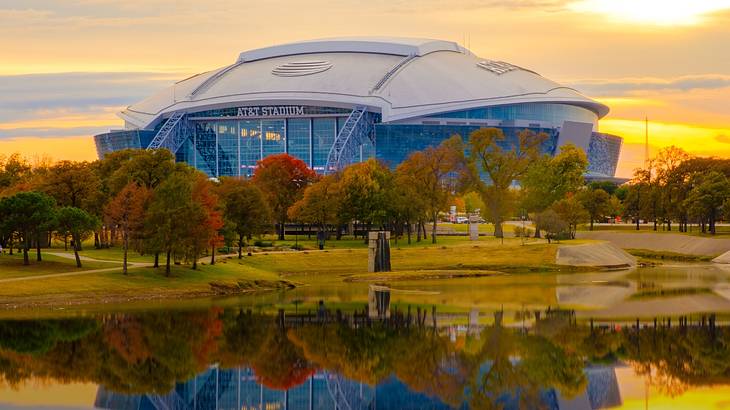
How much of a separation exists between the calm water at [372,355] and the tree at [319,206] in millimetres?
43664

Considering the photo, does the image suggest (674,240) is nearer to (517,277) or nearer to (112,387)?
(517,277)

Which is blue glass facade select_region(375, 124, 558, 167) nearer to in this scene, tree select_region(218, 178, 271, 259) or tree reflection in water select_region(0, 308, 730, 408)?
tree select_region(218, 178, 271, 259)

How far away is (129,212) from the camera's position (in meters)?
77.2

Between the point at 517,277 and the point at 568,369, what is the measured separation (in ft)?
156

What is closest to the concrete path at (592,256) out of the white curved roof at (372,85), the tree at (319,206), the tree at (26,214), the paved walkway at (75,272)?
the tree at (319,206)

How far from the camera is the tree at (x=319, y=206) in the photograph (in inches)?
4481

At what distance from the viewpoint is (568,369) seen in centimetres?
4322

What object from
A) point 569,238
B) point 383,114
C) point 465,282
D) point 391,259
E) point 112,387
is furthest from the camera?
point 383,114

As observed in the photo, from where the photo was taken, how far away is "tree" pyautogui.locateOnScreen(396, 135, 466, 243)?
121688 millimetres

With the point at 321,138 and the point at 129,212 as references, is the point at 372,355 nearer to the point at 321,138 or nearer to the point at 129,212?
the point at 129,212

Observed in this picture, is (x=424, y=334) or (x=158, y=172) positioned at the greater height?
(x=158, y=172)

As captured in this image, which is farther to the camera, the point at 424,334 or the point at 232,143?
the point at 232,143

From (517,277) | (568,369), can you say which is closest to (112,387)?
(568,369)

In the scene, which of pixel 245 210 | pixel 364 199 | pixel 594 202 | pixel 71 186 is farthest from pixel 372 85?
pixel 71 186
